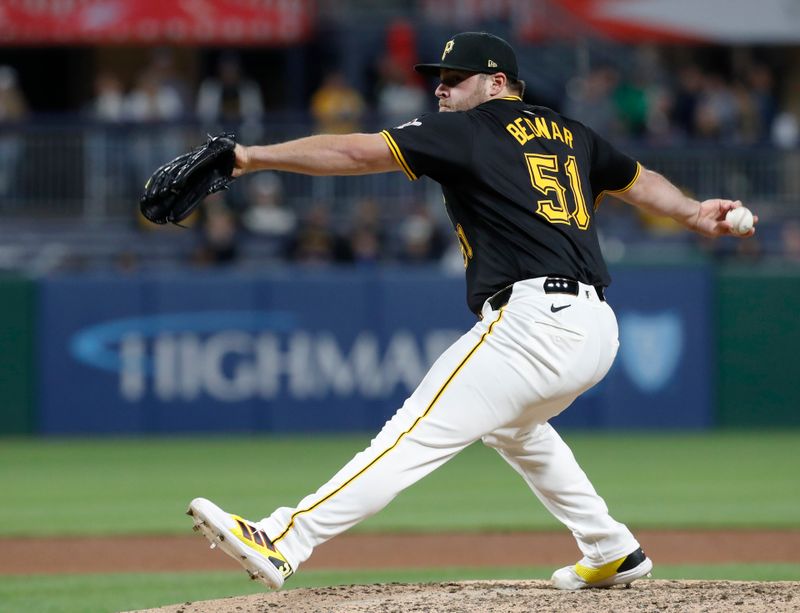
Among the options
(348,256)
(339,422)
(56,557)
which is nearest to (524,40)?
(348,256)

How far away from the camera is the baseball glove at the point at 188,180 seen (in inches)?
177

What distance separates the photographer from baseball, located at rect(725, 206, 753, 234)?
17.2 feet

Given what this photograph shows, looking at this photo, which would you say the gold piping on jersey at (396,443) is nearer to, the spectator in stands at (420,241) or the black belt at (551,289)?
the black belt at (551,289)

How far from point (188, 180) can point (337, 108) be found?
428 inches

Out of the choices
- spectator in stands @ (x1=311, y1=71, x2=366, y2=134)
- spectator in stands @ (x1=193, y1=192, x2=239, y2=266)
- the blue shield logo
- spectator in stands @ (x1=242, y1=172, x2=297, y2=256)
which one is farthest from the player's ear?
spectator in stands @ (x1=311, y1=71, x2=366, y2=134)

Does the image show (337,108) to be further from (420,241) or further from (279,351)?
(279,351)

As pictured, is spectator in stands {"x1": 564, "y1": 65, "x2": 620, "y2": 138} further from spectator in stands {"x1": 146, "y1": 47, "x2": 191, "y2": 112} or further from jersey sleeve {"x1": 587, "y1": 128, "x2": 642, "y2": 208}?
jersey sleeve {"x1": 587, "y1": 128, "x2": 642, "y2": 208}

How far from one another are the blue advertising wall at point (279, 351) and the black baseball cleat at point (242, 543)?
845cm

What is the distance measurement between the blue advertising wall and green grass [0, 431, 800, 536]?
0.98 feet

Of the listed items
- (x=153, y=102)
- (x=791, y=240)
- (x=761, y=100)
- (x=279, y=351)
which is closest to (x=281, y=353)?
(x=279, y=351)

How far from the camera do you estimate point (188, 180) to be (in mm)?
4523

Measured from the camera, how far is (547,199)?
478 cm

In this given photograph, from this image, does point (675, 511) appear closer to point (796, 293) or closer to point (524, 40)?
point (796, 293)

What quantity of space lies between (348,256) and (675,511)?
574 cm
